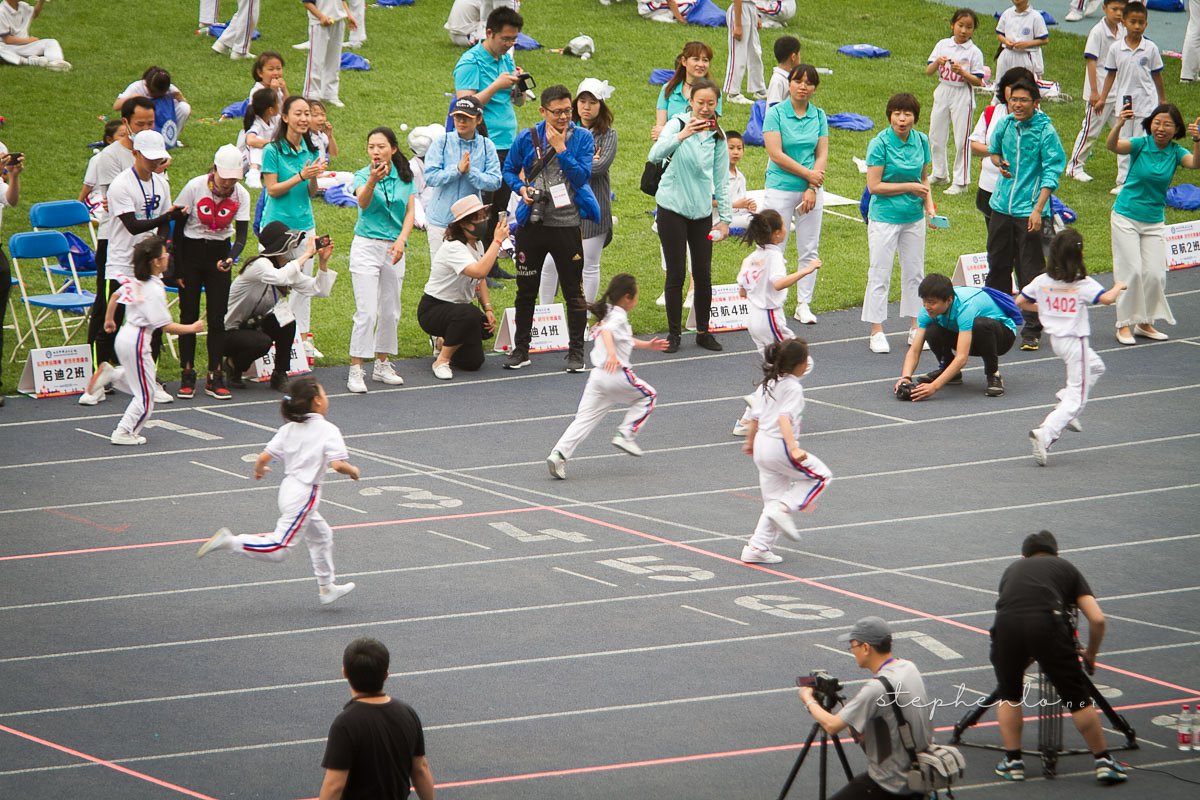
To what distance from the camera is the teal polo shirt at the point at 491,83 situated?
49.0 feet

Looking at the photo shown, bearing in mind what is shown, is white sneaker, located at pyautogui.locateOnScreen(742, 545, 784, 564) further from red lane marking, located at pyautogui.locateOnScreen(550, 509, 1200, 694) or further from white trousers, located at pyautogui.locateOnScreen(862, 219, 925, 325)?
white trousers, located at pyautogui.locateOnScreen(862, 219, 925, 325)

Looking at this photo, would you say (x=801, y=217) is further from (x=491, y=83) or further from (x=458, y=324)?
(x=458, y=324)

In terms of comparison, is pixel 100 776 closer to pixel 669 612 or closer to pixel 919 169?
pixel 669 612

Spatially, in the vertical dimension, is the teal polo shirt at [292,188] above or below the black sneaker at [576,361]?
above

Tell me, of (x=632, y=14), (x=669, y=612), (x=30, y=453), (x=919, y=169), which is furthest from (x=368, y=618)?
(x=632, y=14)

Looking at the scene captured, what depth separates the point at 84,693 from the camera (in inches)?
321

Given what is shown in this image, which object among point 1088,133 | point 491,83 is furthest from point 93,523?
point 1088,133

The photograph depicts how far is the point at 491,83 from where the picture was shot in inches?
592

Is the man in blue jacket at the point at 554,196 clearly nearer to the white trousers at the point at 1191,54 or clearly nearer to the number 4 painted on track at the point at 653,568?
the number 4 painted on track at the point at 653,568

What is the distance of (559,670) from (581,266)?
5.96 m

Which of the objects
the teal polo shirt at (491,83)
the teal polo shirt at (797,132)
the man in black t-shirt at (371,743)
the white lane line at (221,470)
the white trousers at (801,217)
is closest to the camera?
the man in black t-shirt at (371,743)

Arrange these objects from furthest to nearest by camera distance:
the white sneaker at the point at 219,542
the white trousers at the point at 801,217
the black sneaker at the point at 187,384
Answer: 1. the white trousers at the point at 801,217
2. the black sneaker at the point at 187,384
3. the white sneaker at the point at 219,542

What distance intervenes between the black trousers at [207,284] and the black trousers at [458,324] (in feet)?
5.56

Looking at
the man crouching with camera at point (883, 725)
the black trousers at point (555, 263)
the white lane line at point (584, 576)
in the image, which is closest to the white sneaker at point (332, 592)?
the white lane line at point (584, 576)
